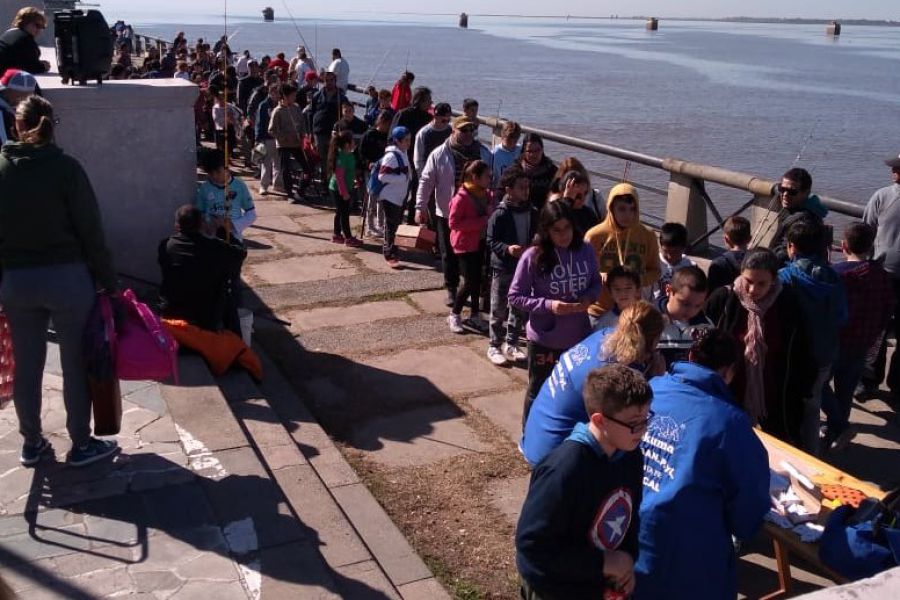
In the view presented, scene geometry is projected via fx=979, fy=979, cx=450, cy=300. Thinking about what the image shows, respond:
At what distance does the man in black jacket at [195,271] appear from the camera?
20.4 ft

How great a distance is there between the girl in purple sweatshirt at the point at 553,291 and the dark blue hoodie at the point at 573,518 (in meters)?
2.70

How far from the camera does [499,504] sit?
5383mm

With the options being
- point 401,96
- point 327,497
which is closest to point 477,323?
→ point 327,497

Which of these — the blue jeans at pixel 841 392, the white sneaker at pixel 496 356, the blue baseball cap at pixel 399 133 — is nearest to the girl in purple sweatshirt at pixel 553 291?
the blue jeans at pixel 841 392

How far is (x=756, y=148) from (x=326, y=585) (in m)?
16.0

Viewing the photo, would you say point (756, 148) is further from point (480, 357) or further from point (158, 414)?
point (158, 414)

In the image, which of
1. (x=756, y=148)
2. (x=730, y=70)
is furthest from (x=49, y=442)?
(x=730, y=70)

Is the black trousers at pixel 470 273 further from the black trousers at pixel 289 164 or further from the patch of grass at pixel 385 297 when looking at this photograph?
the black trousers at pixel 289 164

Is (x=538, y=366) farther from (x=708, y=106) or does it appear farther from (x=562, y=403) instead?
(x=708, y=106)

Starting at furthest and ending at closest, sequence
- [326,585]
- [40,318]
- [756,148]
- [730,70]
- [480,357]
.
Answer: [730,70] → [756,148] → [480,357] → [40,318] → [326,585]

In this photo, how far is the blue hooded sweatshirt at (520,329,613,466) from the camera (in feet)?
12.7

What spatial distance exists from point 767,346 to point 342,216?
6.48m

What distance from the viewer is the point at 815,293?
5121 mm

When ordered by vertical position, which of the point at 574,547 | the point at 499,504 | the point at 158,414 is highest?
the point at 574,547
